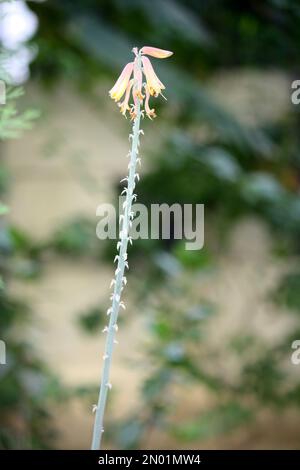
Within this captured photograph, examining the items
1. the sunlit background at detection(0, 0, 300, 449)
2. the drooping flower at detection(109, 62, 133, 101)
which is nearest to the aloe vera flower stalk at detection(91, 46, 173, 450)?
the drooping flower at detection(109, 62, 133, 101)

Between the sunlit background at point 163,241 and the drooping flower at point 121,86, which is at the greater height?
the sunlit background at point 163,241

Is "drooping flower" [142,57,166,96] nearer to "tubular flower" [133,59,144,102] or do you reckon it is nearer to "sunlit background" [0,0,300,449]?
"tubular flower" [133,59,144,102]

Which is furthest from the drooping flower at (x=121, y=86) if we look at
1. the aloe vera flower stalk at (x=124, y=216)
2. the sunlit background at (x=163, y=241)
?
the sunlit background at (x=163, y=241)

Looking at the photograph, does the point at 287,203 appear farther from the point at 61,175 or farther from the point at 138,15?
the point at 61,175

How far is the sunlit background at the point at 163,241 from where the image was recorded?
6.07 feet

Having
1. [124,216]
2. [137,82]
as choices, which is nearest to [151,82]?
[137,82]

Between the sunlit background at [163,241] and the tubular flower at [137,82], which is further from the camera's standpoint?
the sunlit background at [163,241]

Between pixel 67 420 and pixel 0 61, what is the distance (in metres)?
3.58

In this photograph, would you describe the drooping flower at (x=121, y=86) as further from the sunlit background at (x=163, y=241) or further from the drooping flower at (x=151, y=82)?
the sunlit background at (x=163, y=241)

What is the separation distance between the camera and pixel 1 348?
1318 millimetres

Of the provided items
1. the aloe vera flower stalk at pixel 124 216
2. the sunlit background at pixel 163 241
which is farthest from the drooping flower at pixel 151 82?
the sunlit background at pixel 163 241

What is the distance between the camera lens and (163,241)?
574cm

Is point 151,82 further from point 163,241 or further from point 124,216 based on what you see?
point 163,241

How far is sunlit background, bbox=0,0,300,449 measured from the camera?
1.85 meters
